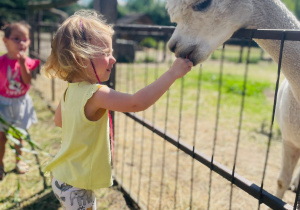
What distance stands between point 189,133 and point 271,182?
1567 millimetres

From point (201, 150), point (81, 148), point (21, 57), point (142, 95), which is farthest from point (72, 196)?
point (201, 150)

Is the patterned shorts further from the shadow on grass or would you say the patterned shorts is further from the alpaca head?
the shadow on grass

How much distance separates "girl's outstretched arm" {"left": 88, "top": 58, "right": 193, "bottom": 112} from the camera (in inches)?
48.0

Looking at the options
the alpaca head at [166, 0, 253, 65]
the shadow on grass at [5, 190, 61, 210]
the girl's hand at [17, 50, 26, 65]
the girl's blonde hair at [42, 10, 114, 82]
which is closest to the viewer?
the girl's blonde hair at [42, 10, 114, 82]

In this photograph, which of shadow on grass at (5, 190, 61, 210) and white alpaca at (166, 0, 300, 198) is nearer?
white alpaca at (166, 0, 300, 198)

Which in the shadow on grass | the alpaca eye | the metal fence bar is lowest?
the shadow on grass

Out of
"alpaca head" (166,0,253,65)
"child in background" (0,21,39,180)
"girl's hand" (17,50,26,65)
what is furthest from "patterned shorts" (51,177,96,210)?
"girl's hand" (17,50,26,65)

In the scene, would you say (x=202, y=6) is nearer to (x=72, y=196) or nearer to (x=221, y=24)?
(x=221, y=24)

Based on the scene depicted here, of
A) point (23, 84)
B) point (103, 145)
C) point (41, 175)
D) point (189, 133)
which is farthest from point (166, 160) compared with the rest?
point (103, 145)

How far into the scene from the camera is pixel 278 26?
164 cm

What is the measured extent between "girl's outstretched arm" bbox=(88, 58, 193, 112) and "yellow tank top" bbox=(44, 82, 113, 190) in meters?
0.07

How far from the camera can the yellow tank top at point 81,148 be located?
4.44 feet

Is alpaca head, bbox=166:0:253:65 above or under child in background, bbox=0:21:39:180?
above

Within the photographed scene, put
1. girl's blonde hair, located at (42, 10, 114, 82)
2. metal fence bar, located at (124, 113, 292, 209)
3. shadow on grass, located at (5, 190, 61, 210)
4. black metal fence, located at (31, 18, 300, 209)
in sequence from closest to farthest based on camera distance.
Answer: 1. metal fence bar, located at (124, 113, 292, 209)
2. girl's blonde hair, located at (42, 10, 114, 82)
3. black metal fence, located at (31, 18, 300, 209)
4. shadow on grass, located at (5, 190, 61, 210)
